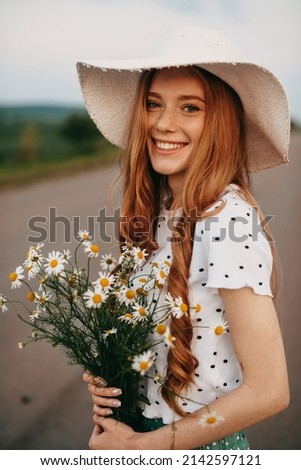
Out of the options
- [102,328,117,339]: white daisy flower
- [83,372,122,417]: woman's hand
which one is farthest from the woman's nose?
[83,372,122,417]: woman's hand

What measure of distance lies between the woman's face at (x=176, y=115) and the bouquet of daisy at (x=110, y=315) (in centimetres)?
27

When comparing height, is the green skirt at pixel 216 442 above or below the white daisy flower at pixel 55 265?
below

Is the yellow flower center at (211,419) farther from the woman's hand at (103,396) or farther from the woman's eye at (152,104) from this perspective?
the woman's eye at (152,104)

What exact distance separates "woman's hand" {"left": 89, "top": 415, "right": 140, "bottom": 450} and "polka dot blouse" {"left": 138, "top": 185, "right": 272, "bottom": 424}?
0.07m

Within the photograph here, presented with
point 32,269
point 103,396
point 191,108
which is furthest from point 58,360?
point 191,108

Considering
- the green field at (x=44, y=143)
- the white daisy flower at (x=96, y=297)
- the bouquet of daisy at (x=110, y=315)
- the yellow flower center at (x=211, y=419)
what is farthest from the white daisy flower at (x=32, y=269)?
the green field at (x=44, y=143)

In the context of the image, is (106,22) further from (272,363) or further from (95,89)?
(272,363)

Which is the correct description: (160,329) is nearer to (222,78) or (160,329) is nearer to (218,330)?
(218,330)

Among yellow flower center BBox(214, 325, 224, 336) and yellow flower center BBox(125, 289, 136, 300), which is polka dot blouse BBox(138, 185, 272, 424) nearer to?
yellow flower center BBox(214, 325, 224, 336)

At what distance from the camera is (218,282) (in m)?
1.22

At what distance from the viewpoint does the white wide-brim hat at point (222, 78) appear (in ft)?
4.68

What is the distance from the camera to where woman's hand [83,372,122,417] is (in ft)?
4.55

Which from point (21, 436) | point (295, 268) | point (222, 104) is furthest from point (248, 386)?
point (295, 268)

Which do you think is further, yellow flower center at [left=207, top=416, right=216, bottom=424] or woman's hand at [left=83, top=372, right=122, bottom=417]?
woman's hand at [left=83, top=372, right=122, bottom=417]
